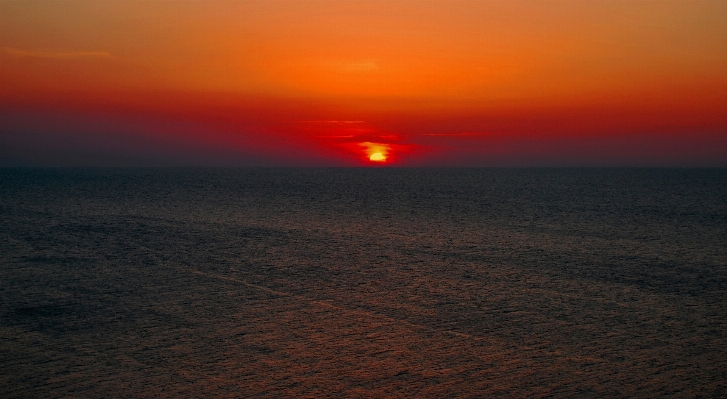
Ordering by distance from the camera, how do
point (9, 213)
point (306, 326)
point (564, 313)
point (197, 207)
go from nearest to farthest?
point (306, 326) < point (564, 313) < point (9, 213) < point (197, 207)

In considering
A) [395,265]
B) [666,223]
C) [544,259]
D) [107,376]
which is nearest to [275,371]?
[107,376]

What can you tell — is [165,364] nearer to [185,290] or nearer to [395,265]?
[185,290]

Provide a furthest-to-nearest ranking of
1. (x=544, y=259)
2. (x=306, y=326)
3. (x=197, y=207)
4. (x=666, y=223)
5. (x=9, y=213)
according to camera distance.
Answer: (x=197, y=207) < (x=9, y=213) < (x=666, y=223) < (x=544, y=259) < (x=306, y=326)

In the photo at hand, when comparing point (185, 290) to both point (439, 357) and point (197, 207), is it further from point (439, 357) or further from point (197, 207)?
point (197, 207)

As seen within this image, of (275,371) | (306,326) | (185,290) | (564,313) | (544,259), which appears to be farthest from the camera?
(544,259)

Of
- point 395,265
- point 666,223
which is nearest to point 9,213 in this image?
point 395,265

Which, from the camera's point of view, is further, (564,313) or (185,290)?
(185,290)
